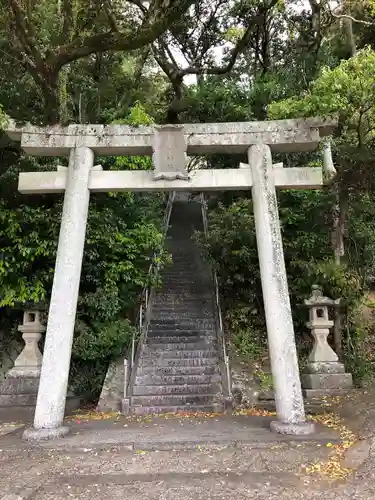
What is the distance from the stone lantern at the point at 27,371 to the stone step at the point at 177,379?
1929mm

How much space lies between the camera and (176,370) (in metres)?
8.42

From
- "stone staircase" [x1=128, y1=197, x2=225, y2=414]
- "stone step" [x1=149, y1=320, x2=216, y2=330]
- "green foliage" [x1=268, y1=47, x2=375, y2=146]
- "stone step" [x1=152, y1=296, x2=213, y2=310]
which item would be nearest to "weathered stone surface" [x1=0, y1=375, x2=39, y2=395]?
"stone staircase" [x1=128, y1=197, x2=225, y2=414]

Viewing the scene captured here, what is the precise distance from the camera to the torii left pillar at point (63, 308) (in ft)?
18.6

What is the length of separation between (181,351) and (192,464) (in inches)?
176

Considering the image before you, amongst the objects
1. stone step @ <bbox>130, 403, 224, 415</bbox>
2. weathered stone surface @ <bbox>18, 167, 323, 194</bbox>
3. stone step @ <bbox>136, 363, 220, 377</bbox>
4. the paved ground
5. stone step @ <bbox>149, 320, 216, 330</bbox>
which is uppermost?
weathered stone surface @ <bbox>18, 167, 323, 194</bbox>

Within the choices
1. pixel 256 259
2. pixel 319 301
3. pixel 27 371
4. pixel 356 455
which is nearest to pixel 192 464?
pixel 356 455

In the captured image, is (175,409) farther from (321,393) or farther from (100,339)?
(321,393)

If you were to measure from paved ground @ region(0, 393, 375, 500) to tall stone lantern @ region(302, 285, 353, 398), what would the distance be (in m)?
1.58

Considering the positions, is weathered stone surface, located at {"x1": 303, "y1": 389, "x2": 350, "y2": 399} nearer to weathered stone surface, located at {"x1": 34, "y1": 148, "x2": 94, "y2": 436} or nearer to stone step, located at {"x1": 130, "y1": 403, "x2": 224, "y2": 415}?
stone step, located at {"x1": 130, "y1": 403, "x2": 224, "y2": 415}

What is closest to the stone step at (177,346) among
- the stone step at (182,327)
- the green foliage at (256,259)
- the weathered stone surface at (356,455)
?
the stone step at (182,327)

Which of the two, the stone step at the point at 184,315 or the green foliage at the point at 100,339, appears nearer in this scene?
the green foliage at the point at 100,339

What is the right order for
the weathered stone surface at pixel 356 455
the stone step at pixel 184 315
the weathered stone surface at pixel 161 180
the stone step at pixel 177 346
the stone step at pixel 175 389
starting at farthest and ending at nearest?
the stone step at pixel 184 315
the stone step at pixel 177 346
the stone step at pixel 175 389
the weathered stone surface at pixel 161 180
the weathered stone surface at pixel 356 455

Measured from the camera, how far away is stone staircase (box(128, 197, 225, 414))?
7676mm

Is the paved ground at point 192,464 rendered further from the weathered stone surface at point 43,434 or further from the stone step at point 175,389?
the stone step at point 175,389
